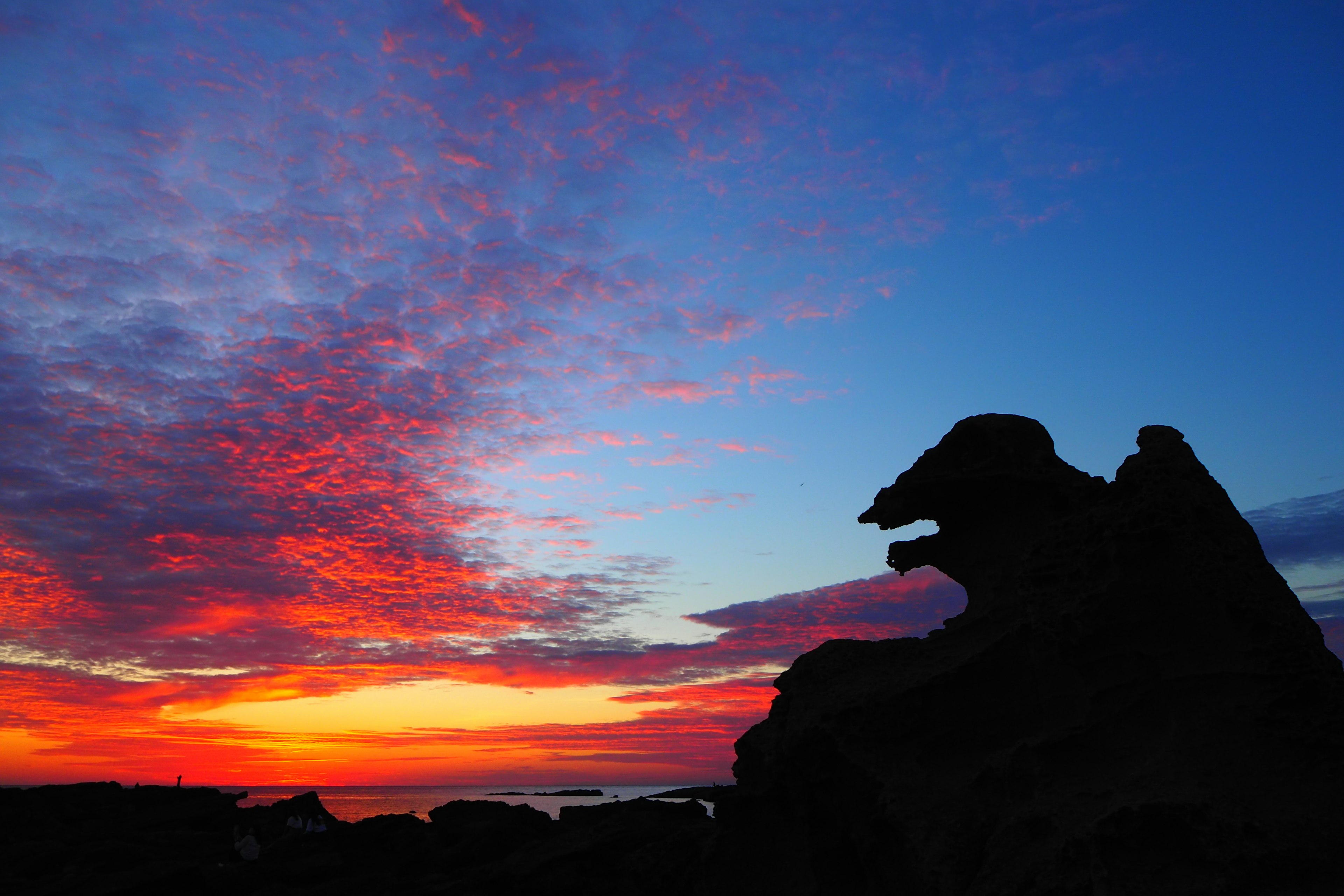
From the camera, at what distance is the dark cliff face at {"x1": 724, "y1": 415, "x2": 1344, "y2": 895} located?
5.87 meters

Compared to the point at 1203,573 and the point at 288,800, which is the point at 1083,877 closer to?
the point at 1203,573

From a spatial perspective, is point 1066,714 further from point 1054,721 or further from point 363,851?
point 363,851

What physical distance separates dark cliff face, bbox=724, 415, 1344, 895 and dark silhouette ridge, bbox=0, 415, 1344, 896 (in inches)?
0.7

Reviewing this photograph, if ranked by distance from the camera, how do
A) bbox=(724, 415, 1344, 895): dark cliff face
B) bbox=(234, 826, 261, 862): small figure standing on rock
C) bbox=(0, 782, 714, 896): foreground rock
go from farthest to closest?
bbox=(234, 826, 261, 862): small figure standing on rock
bbox=(0, 782, 714, 896): foreground rock
bbox=(724, 415, 1344, 895): dark cliff face

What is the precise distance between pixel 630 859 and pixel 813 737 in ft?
15.3

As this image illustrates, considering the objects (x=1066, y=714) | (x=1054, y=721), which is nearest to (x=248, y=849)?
(x=1054, y=721)

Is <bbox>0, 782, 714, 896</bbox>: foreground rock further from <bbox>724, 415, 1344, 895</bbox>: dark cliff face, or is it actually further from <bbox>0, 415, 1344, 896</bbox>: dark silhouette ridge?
<bbox>724, 415, 1344, 895</bbox>: dark cliff face

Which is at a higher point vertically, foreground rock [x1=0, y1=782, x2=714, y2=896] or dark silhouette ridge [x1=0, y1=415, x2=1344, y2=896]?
dark silhouette ridge [x1=0, y1=415, x2=1344, y2=896]

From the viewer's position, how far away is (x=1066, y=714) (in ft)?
24.3

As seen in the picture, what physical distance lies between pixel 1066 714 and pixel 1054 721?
16 cm

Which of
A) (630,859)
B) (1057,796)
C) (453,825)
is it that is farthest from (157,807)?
(1057,796)

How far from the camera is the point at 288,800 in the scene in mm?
35938

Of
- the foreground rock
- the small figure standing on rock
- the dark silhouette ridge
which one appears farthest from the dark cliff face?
the small figure standing on rock

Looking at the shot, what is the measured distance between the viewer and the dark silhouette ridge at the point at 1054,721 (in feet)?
19.3
